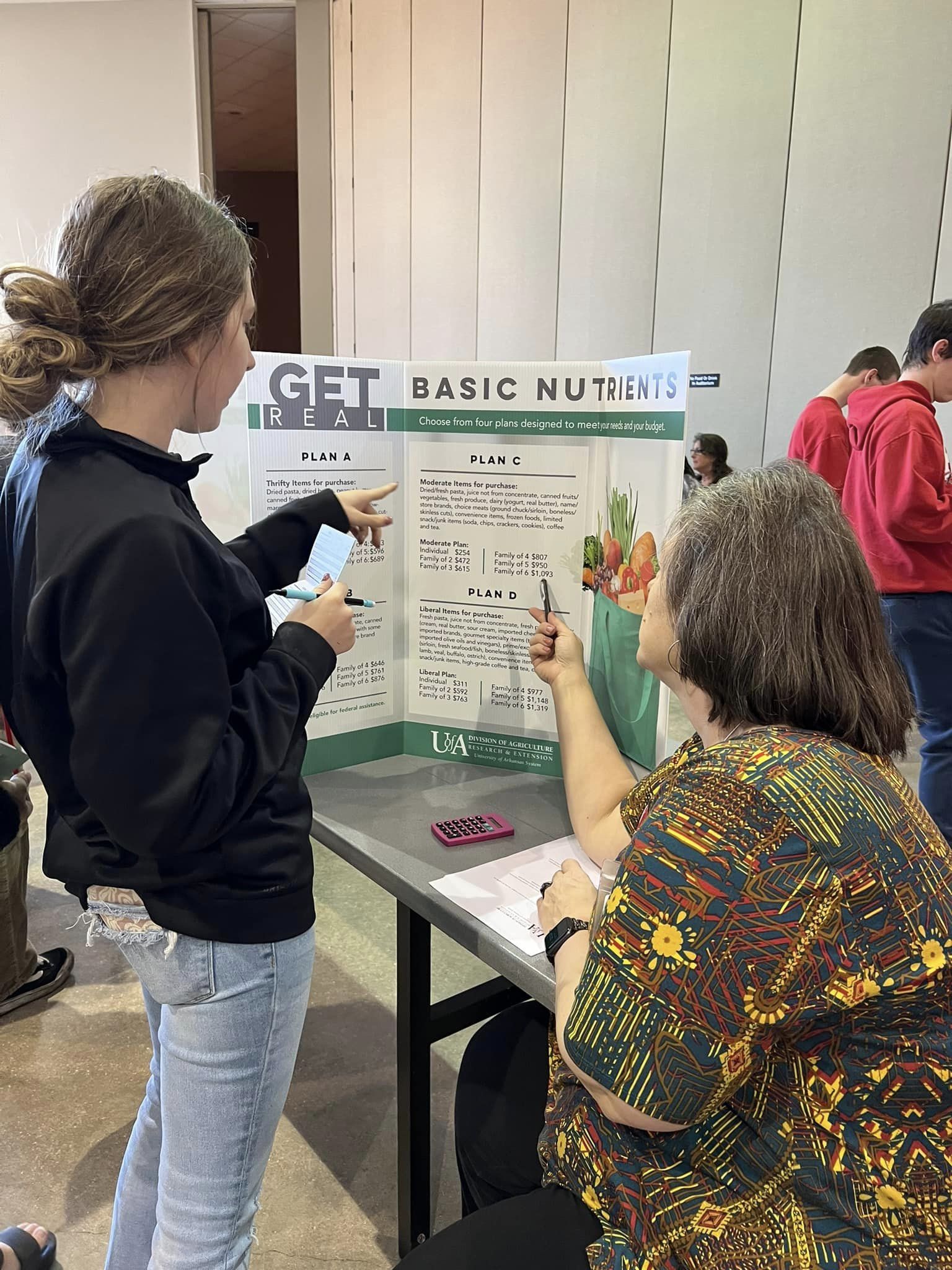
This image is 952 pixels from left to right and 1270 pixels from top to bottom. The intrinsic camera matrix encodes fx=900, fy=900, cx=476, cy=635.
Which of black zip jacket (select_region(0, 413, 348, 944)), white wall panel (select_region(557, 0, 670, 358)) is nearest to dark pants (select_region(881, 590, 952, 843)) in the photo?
black zip jacket (select_region(0, 413, 348, 944))

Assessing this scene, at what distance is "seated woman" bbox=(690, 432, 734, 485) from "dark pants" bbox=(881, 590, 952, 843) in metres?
1.82

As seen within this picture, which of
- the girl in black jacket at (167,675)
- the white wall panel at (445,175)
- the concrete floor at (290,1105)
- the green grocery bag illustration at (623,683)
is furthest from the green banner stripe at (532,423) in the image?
the white wall panel at (445,175)

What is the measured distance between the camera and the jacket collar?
872mm

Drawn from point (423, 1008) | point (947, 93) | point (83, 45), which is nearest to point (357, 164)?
point (83, 45)

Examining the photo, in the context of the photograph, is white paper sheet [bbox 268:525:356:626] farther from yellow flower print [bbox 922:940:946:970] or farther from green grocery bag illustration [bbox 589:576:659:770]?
yellow flower print [bbox 922:940:946:970]

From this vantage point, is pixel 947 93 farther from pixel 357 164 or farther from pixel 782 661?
pixel 782 661

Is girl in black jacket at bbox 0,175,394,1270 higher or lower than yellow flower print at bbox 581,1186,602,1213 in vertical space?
higher

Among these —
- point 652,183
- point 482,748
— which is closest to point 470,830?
point 482,748

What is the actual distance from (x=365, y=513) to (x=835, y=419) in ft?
8.48

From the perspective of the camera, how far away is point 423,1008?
143 cm

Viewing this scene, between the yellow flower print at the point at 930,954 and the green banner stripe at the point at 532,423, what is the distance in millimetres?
851

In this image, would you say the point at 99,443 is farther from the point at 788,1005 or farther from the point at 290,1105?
the point at 290,1105

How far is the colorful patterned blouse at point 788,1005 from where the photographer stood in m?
0.71

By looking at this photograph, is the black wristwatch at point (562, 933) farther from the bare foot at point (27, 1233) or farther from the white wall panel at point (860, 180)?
the white wall panel at point (860, 180)
